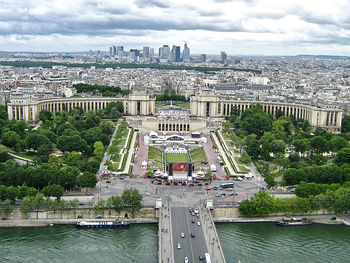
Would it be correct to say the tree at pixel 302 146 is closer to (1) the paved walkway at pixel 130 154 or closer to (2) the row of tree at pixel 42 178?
(1) the paved walkway at pixel 130 154

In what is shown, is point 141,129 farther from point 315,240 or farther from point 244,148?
point 315,240

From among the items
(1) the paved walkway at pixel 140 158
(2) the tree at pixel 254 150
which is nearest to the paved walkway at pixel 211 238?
(1) the paved walkway at pixel 140 158

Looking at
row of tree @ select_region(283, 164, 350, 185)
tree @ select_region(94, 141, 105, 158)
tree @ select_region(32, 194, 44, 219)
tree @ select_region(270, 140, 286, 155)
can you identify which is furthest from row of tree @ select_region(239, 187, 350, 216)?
tree @ select_region(94, 141, 105, 158)

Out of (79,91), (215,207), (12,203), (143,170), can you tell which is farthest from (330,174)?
(79,91)

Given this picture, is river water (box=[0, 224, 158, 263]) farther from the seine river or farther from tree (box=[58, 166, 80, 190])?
tree (box=[58, 166, 80, 190])

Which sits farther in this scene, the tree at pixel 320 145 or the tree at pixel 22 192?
the tree at pixel 320 145

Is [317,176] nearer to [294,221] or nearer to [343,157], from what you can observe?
[343,157]

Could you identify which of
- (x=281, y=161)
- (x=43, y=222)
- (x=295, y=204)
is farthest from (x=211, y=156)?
(x=43, y=222)
